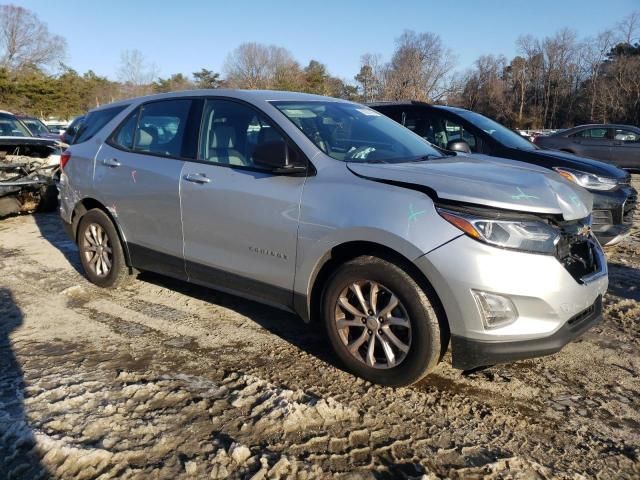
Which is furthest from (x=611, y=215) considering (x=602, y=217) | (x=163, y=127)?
(x=163, y=127)

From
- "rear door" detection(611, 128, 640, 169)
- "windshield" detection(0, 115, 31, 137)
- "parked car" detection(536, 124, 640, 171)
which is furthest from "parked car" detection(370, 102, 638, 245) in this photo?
"rear door" detection(611, 128, 640, 169)

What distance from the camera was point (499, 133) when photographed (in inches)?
257

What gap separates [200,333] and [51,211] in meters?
6.28

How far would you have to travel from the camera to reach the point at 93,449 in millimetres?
2467

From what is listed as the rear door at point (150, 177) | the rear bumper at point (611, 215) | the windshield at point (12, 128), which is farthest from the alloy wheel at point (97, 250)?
the windshield at point (12, 128)

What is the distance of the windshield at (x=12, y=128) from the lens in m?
11.6

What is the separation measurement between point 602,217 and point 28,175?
7.87 meters

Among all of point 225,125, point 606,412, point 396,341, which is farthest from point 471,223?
point 225,125

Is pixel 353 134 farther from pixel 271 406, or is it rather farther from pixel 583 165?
pixel 583 165

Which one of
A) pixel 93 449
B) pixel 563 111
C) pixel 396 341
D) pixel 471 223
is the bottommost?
pixel 93 449

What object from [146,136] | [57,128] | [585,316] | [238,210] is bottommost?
[585,316]

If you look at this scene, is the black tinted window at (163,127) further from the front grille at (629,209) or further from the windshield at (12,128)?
the windshield at (12,128)

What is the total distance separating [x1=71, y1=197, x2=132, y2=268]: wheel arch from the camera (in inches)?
181

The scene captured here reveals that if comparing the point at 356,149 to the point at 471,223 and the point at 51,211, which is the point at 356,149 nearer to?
the point at 471,223
